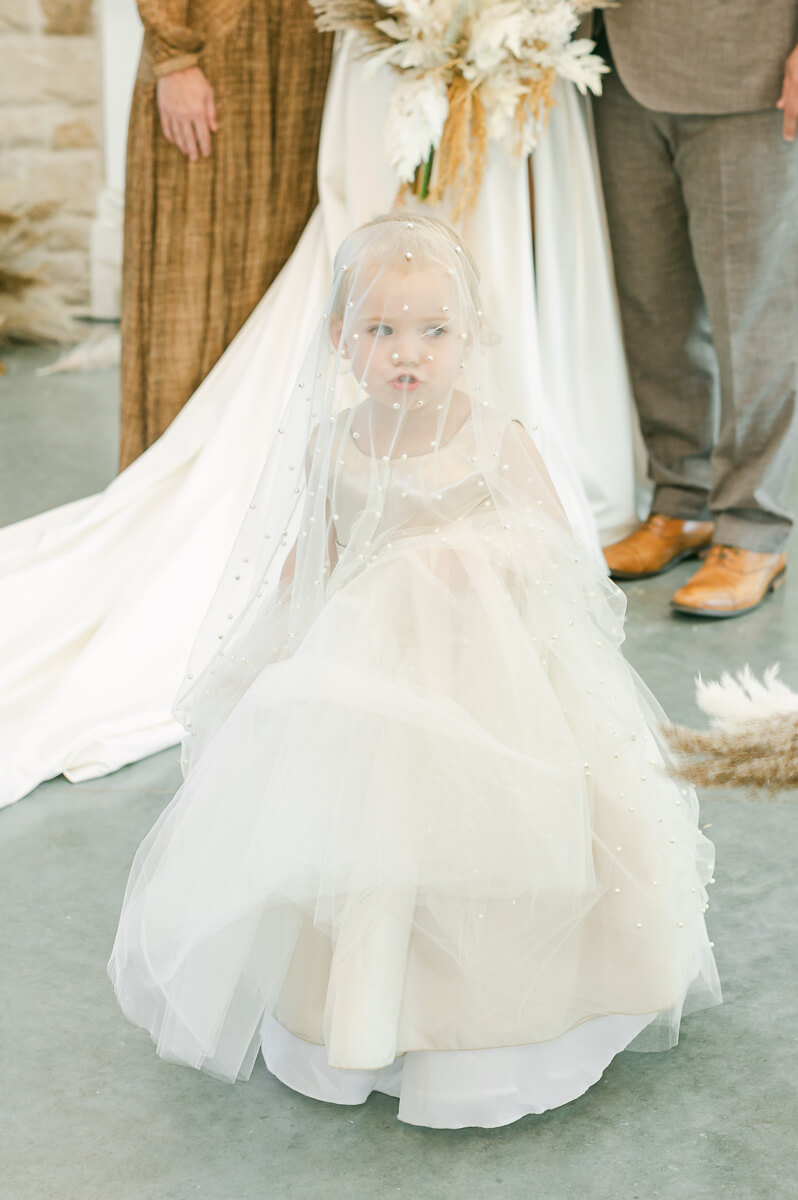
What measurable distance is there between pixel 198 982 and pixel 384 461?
0.64m

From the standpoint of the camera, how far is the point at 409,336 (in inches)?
60.9

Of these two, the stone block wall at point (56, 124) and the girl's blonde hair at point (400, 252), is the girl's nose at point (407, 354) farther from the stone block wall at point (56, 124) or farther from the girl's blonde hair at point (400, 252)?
the stone block wall at point (56, 124)

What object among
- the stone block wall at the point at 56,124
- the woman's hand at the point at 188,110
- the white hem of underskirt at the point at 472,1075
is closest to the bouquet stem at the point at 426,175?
the woman's hand at the point at 188,110

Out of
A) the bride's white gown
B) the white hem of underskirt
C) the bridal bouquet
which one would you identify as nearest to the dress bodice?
the white hem of underskirt

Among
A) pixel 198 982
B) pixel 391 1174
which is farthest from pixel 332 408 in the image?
pixel 391 1174

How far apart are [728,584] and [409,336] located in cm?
168

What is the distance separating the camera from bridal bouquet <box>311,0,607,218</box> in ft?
8.49

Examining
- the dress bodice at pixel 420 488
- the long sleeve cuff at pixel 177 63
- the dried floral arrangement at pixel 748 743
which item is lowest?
the dress bodice at pixel 420 488

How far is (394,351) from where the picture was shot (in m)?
1.55

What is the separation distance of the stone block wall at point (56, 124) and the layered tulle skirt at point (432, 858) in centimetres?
502

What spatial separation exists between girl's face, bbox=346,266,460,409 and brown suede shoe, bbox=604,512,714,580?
5.63 ft

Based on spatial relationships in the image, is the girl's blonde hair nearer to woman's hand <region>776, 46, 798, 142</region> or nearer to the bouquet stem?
the bouquet stem

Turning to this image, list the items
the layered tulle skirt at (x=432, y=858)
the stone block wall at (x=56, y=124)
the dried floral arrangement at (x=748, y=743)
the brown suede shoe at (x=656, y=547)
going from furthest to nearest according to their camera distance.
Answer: the stone block wall at (x=56, y=124) → the brown suede shoe at (x=656, y=547) → the layered tulle skirt at (x=432, y=858) → the dried floral arrangement at (x=748, y=743)

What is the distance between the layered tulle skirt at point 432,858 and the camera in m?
1.42
